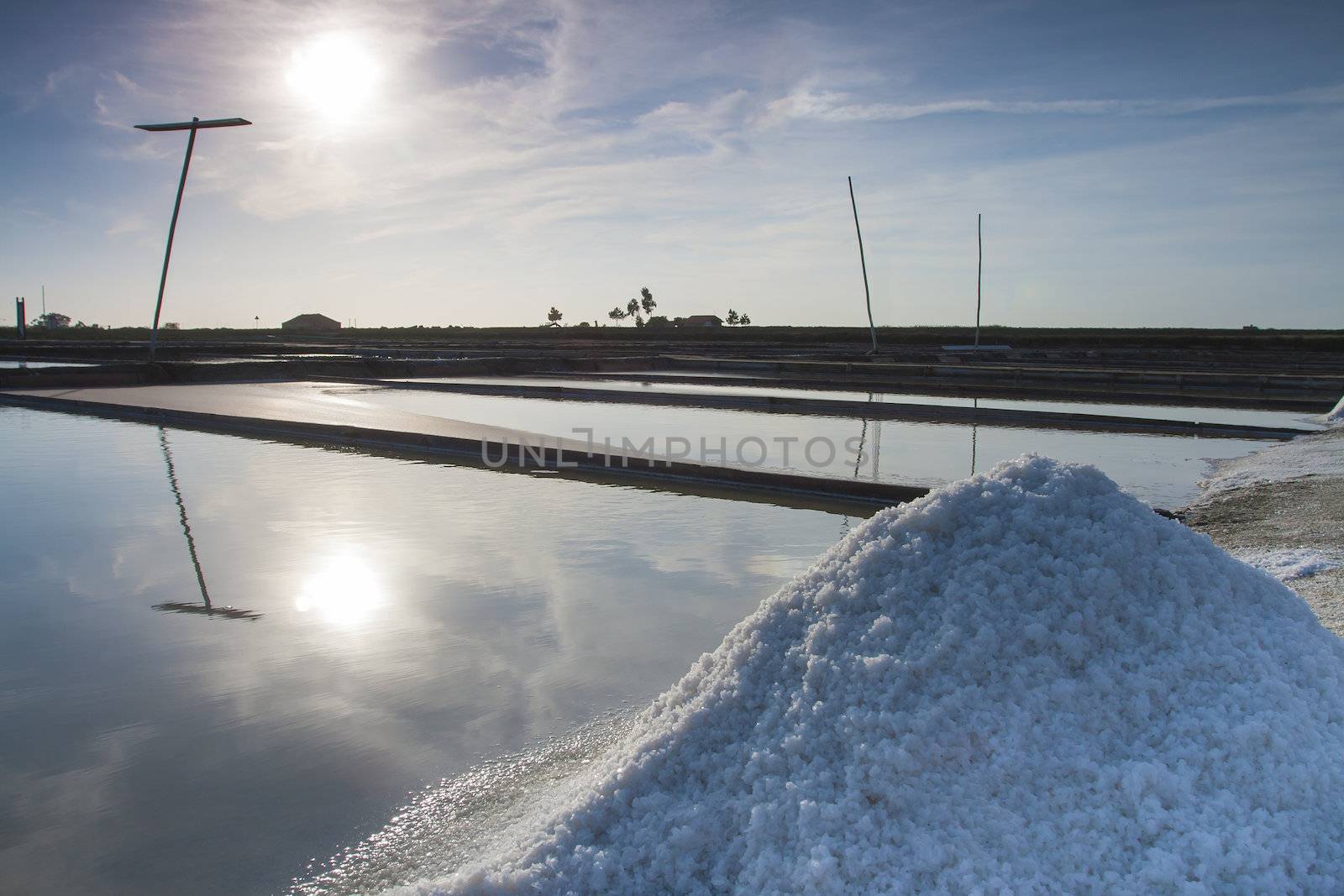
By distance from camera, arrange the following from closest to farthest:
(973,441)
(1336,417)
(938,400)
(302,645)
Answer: (302,645), (973,441), (1336,417), (938,400)

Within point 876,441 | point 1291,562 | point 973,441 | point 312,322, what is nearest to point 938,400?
point 973,441

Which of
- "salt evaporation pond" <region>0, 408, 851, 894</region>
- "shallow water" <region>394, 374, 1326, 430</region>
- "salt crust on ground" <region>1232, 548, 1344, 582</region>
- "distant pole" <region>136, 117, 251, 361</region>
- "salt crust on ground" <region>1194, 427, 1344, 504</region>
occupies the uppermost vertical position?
"distant pole" <region>136, 117, 251, 361</region>

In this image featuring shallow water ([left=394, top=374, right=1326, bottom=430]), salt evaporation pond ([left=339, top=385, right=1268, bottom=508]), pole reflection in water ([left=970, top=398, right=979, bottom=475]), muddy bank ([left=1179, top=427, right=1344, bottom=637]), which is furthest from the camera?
shallow water ([left=394, top=374, right=1326, bottom=430])

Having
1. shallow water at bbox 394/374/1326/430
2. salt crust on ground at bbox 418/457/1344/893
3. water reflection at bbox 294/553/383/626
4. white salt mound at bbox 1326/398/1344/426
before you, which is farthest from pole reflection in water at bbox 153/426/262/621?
white salt mound at bbox 1326/398/1344/426

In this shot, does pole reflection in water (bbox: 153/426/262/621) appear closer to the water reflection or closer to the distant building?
the water reflection

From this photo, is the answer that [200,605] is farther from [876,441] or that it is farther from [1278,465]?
[1278,465]

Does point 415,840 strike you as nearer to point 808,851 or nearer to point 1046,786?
point 808,851

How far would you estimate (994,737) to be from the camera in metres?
1.60

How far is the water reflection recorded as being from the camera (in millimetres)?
3365

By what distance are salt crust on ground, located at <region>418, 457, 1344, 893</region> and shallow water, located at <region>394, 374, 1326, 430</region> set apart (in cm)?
896

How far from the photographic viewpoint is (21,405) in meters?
11.5

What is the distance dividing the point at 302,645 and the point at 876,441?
6312 millimetres

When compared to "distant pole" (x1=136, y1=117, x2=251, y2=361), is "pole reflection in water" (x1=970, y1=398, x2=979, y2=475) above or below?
below

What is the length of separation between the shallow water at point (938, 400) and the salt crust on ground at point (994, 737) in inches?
353
